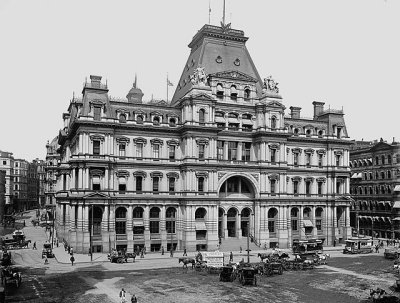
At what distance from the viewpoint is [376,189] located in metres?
88.9

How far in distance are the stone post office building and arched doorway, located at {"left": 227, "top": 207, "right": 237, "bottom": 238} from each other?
16 cm

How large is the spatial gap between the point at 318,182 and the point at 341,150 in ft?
24.4

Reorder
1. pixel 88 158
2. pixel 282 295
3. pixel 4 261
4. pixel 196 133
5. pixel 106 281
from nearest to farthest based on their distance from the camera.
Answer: pixel 282 295 → pixel 106 281 → pixel 4 261 → pixel 88 158 → pixel 196 133

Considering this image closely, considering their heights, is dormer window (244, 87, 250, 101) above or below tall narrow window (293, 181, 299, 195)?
above

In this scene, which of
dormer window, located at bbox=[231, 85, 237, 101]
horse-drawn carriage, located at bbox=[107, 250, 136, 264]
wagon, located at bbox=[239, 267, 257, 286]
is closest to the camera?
wagon, located at bbox=[239, 267, 257, 286]

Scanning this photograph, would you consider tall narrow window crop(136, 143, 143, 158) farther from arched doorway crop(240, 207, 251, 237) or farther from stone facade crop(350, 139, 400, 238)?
stone facade crop(350, 139, 400, 238)

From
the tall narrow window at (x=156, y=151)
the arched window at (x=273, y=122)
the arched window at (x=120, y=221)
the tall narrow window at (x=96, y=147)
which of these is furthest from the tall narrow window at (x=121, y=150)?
the arched window at (x=273, y=122)

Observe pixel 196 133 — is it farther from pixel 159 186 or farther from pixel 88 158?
pixel 88 158

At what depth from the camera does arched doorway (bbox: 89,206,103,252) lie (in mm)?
60184

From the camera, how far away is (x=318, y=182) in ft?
247

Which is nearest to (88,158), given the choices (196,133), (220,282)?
(196,133)

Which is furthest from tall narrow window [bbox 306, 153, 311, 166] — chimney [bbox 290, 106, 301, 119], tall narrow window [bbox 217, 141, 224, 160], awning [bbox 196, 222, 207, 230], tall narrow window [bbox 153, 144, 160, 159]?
tall narrow window [bbox 153, 144, 160, 159]

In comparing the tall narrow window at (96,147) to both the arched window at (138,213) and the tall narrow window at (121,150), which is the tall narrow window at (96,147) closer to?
the tall narrow window at (121,150)

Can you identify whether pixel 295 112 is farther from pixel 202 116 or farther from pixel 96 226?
pixel 96 226
